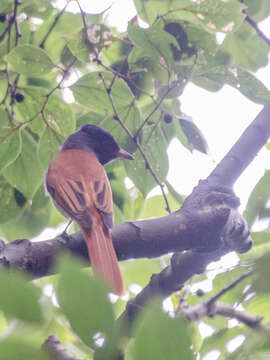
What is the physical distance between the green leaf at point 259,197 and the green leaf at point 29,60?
146cm

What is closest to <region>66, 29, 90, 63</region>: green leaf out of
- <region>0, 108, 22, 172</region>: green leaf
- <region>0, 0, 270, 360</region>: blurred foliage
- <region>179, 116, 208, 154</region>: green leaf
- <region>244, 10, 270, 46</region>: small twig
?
<region>0, 0, 270, 360</region>: blurred foliage

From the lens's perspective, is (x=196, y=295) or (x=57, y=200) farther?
(x=57, y=200)

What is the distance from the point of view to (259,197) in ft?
3.88

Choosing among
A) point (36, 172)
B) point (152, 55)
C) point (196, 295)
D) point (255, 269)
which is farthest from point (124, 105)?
point (255, 269)

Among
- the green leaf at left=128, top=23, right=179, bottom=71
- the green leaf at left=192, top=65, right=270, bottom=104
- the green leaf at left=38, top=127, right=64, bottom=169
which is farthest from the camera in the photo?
the green leaf at left=38, top=127, right=64, bottom=169

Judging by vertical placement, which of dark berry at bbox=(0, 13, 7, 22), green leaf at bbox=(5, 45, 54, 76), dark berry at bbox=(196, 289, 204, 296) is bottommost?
dark berry at bbox=(196, 289, 204, 296)

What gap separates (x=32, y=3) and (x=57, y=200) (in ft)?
3.80

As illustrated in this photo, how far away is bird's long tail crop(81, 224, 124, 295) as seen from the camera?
1819 mm

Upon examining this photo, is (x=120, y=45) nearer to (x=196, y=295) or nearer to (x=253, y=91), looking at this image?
(x=253, y=91)

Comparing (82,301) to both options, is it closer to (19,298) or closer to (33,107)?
(19,298)

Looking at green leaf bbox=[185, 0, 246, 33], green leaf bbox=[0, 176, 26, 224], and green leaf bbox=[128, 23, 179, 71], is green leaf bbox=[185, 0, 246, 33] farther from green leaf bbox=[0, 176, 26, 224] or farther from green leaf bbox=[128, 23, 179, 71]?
green leaf bbox=[0, 176, 26, 224]

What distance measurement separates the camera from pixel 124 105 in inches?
101

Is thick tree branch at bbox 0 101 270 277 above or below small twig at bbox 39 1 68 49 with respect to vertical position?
below

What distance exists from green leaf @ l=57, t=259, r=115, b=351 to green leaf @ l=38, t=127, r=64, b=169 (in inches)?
78.9
